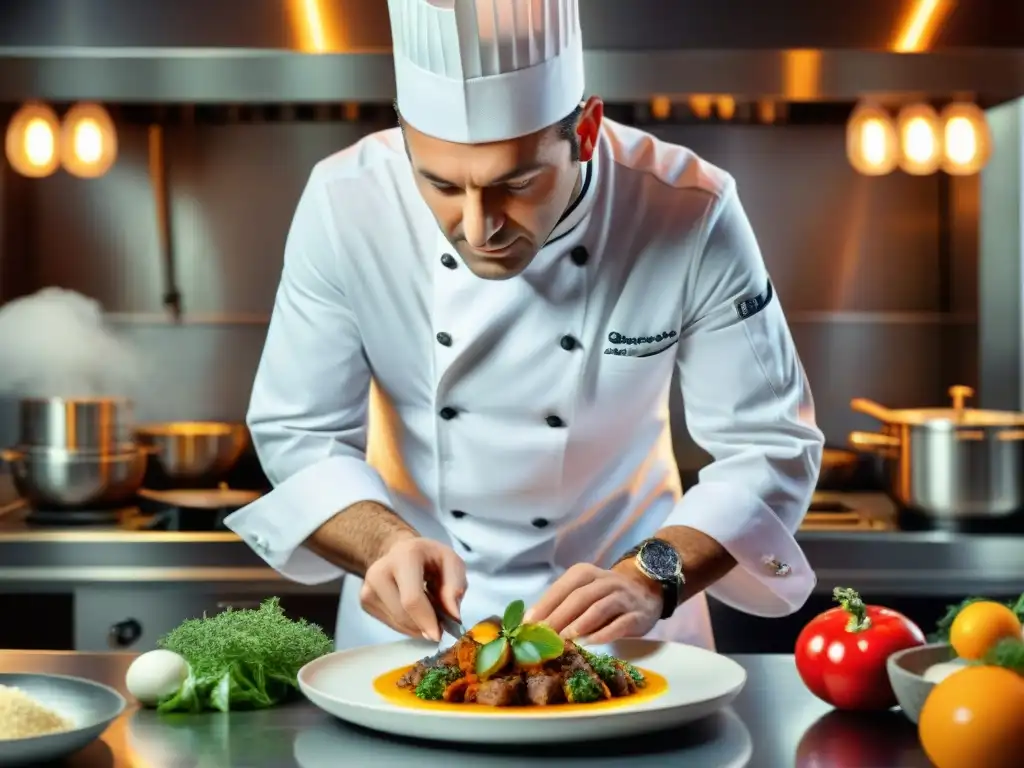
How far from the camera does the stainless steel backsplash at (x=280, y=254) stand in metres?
3.91

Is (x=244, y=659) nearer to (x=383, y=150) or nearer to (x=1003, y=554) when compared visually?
(x=383, y=150)

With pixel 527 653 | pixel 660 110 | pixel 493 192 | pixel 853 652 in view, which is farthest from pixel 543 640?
pixel 660 110

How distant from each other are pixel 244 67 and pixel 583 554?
5.06 feet

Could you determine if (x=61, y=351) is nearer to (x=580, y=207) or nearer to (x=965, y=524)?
(x=580, y=207)

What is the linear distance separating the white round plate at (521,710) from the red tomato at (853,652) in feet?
0.29

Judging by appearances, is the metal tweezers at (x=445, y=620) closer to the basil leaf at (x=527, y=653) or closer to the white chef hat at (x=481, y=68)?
the basil leaf at (x=527, y=653)

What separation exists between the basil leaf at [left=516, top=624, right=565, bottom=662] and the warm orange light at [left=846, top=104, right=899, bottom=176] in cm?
235

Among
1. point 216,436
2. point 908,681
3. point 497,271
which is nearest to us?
point 908,681

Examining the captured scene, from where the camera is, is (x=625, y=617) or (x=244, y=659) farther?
(x=625, y=617)

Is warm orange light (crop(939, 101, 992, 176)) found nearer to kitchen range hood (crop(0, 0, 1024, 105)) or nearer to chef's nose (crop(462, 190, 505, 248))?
kitchen range hood (crop(0, 0, 1024, 105))

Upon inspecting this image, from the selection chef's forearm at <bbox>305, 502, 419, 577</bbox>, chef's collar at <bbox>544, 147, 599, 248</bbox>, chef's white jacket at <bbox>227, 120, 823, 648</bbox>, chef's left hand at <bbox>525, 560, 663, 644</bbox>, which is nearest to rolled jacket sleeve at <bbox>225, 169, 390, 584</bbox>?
chef's white jacket at <bbox>227, 120, 823, 648</bbox>

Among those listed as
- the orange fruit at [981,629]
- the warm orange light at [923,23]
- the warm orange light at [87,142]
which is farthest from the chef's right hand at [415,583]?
the warm orange light at [923,23]

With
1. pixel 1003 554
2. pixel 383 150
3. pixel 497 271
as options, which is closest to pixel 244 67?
pixel 383 150

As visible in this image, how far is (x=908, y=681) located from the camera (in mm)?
1448
